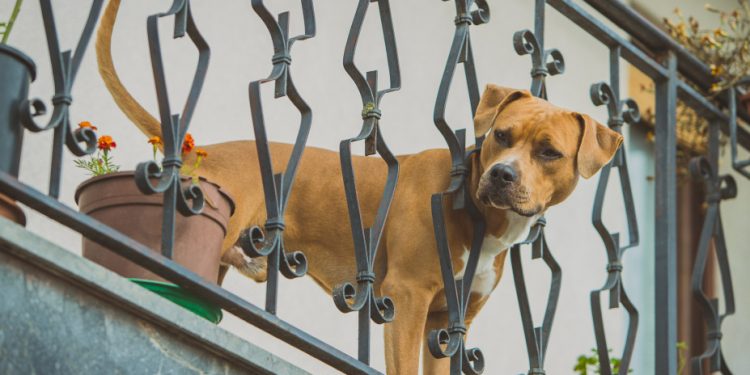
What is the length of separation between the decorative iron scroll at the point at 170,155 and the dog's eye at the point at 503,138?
103cm

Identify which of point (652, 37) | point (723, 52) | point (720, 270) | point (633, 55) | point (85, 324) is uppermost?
point (723, 52)

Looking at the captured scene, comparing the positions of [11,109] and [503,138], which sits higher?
[503,138]

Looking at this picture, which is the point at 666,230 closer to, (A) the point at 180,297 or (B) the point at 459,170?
(B) the point at 459,170

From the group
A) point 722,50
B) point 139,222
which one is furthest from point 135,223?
point 722,50

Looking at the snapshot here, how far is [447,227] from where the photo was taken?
4012 mm

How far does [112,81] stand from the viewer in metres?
3.97

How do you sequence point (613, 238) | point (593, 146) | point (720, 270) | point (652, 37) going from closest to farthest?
point (593, 146), point (613, 238), point (652, 37), point (720, 270)

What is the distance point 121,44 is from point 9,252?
2.57 metres

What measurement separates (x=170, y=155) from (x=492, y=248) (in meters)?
1.43

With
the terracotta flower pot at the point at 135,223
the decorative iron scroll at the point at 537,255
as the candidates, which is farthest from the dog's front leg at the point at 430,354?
the terracotta flower pot at the point at 135,223

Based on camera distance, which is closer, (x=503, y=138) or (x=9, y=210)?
(x=9, y=210)

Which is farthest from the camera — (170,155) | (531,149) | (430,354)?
(430,354)

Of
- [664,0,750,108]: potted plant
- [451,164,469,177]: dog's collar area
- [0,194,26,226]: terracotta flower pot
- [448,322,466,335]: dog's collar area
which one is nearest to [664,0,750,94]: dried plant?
[664,0,750,108]: potted plant

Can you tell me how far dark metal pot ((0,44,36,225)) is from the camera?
8.83 ft
